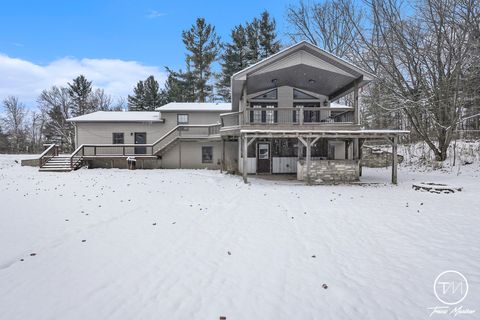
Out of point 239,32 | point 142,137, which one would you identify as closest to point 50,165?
point 142,137

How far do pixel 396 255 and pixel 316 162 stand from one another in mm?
8915

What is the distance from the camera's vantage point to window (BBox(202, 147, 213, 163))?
21.6 metres

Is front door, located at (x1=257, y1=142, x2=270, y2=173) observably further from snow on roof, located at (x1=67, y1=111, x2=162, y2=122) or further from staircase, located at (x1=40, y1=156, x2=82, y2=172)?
staircase, located at (x1=40, y1=156, x2=82, y2=172)

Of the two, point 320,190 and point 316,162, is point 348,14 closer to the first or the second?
point 316,162

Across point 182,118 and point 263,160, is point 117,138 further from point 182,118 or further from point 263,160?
point 263,160

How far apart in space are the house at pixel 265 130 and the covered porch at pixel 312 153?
0.16 feet

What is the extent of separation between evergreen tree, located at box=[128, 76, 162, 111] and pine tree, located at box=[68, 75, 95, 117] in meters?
6.84

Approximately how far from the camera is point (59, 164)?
19109mm

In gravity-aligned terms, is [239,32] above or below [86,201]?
above

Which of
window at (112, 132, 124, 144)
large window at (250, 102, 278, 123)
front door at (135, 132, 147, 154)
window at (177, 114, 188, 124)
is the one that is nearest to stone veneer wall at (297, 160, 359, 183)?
large window at (250, 102, 278, 123)

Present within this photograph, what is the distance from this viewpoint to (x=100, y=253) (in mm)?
4730

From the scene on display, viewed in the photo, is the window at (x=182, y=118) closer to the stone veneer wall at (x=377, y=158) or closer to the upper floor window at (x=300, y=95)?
the upper floor window at (x=300, y=95)

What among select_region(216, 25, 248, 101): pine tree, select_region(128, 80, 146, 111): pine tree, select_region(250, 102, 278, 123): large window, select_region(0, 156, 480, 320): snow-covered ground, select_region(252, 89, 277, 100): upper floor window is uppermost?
select_region(216, 25, 248, 101): pine tree

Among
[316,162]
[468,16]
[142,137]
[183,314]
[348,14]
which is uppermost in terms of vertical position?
[348,14]
